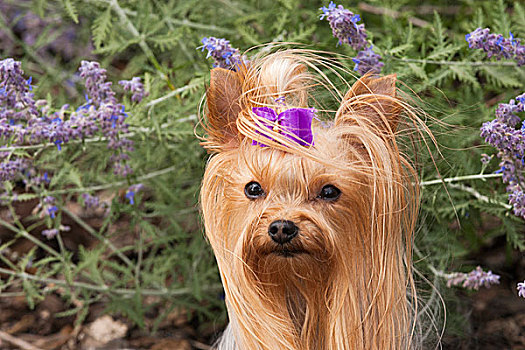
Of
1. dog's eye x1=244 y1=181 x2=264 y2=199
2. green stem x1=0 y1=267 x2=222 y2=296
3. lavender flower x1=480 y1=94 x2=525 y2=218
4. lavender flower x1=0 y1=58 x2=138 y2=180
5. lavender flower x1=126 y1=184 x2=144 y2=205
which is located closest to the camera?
dog's eye x1=244 y1=181 x2=264 y2=199

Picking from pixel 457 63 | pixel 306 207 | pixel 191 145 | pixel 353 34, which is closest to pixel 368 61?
pixel 353 34

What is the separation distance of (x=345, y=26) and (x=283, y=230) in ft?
2.32

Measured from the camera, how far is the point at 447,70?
2.21m

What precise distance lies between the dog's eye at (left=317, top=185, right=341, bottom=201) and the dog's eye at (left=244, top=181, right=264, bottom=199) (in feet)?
0.47

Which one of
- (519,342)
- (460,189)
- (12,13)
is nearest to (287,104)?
(460,189)

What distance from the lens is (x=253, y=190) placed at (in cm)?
157

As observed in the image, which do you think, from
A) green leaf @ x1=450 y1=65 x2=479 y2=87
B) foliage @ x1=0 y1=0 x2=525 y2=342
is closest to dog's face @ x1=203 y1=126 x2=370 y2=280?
foliage @ x1=0 y1=0 x2=525 y2=342

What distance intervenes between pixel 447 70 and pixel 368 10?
3.88 ft

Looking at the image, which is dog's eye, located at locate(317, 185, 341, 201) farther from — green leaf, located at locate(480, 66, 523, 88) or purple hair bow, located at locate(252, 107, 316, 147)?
green leaf, located at locate(480, 66, 523, 88)

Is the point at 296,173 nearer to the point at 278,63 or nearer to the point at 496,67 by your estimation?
the point at 278,63

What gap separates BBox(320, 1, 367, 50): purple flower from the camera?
1.83m

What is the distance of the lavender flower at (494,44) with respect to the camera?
6.31ft

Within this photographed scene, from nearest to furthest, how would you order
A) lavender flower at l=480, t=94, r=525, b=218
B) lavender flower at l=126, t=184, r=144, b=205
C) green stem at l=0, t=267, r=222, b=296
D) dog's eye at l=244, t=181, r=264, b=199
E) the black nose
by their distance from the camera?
the black nose → dog's eye at l=244, t=181, r=264, b=199 → lavender flower at l=480, t=94, r=525, b=218 → lavender flower at l=126, t=184, r=144, b=205 → green stem at l=0, t=267, r=222, b=296

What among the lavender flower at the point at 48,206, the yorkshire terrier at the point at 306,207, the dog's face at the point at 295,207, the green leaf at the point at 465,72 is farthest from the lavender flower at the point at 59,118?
the green leaf at the point at 465,72
